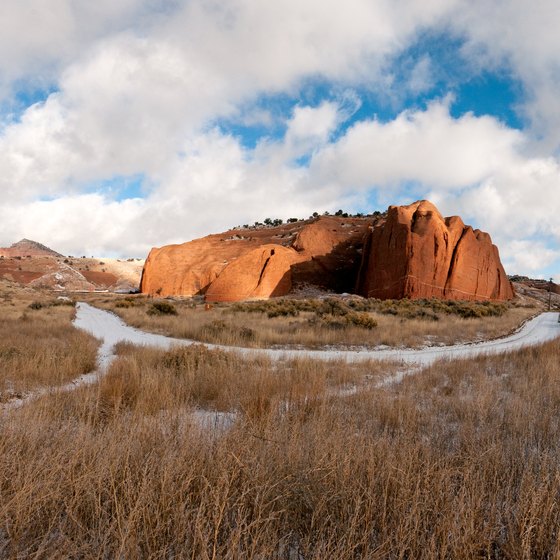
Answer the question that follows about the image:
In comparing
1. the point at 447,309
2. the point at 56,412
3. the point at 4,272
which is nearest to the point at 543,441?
the point at 56,412

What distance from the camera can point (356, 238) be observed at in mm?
57438

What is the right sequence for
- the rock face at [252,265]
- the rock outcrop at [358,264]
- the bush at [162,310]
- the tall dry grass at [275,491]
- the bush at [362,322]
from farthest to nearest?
the rock face at [252,265] → the rock outcrop at [358,264] → the bush at [162,310] → the bush at [362,322] → the tall dry grass at [275,491]

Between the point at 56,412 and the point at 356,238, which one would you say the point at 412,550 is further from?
the point at 356,238

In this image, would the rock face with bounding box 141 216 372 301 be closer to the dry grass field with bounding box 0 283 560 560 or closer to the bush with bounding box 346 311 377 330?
the bush with bounding box 346 311 377 330

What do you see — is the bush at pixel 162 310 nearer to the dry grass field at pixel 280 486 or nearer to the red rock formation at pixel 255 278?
the red rock formation at pixel 255 278

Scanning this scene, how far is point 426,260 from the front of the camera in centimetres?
4416

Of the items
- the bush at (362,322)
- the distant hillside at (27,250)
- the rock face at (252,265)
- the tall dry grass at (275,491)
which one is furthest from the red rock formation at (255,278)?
the distant hillside at (27,250)

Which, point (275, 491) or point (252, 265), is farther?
point (252, 265)

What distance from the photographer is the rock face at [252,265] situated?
156 feet

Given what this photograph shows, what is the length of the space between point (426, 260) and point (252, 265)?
21144 mm

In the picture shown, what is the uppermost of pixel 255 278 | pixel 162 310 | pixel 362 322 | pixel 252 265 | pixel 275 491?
pixel 252 265

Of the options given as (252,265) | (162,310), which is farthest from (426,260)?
(162,310)

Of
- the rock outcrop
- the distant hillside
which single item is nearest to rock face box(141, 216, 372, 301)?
the rock outcrop

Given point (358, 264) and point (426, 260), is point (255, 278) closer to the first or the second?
point (358, 264)
